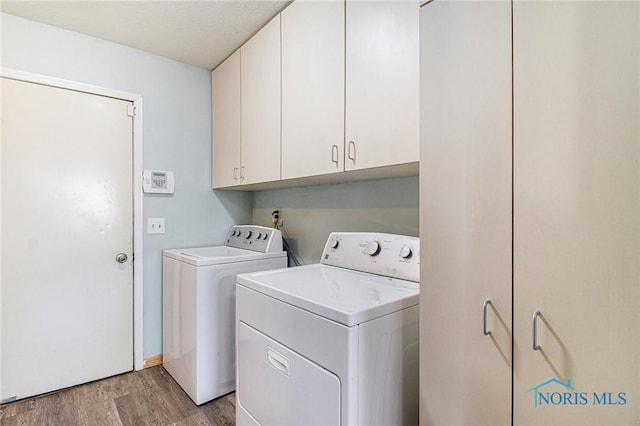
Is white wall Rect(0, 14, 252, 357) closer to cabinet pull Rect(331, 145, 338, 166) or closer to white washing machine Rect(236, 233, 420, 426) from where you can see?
white washing machine Rect(236, 233, 420, 426)

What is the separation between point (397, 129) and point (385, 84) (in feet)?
0.66

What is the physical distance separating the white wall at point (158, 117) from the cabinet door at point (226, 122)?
0.10 metres

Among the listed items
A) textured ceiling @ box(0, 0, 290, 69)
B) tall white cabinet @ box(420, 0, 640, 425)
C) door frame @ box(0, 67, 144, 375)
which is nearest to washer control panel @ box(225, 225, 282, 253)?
door frame @ box(0, 67, 144, 375)

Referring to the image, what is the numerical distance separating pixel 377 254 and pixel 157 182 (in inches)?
70.8

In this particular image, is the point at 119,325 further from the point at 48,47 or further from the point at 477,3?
the point at 477,3

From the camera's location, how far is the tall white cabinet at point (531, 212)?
627mm

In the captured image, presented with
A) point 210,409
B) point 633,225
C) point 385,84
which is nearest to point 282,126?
point 385,84

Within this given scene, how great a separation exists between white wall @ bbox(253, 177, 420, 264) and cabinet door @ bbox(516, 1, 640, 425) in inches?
36.1

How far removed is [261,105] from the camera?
206 cm

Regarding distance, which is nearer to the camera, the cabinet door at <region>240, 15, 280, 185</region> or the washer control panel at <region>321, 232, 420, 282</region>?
the washer control panel at <region>321, 232, 420, 282</region>

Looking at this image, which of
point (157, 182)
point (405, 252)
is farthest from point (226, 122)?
point (405, 252)

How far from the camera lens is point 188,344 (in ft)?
6.70

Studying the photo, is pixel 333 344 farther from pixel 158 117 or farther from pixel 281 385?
pixel 158 117

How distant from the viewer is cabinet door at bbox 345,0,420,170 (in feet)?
3.97
